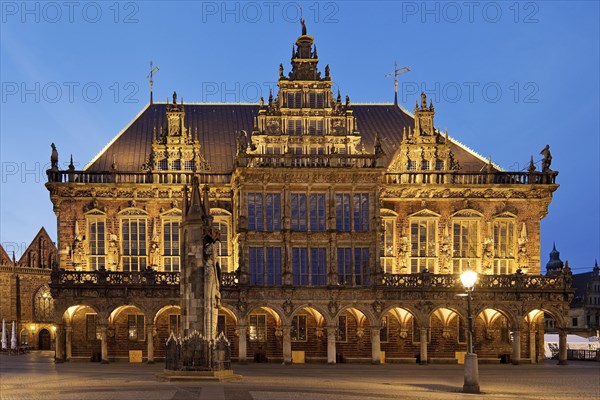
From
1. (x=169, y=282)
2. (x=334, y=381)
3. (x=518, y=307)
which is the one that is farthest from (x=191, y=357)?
(x=518, y=307)

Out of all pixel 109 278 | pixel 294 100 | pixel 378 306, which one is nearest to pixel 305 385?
pixel 378 306

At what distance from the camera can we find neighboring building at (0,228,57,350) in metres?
94.9

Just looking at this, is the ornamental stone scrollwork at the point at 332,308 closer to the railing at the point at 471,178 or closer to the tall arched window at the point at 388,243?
the tall arched window at the point at 388,243

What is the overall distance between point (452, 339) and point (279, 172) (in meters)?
15.6

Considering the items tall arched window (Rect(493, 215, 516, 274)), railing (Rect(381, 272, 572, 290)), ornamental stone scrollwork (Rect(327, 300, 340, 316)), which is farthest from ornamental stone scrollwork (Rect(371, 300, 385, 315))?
tall arched window (Rect(493, 215, 516, 274))

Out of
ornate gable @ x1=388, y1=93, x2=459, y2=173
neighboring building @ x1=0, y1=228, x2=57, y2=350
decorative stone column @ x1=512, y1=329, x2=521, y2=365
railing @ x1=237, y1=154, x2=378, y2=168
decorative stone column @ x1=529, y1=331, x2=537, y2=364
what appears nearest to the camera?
decorative stone column @ x1=512, y1=329, x2=521, y2=365

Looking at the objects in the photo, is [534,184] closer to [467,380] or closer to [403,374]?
[403,374]

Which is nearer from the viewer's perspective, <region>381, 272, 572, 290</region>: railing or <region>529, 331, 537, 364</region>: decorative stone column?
<region>381, 272, 572, 290</region>: railing

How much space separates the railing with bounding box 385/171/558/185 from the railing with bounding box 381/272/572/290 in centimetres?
713

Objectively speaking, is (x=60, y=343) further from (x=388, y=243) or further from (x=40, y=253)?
(x=40, y=253)

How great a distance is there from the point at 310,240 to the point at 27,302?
50824mm

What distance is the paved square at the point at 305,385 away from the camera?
29.9 metres

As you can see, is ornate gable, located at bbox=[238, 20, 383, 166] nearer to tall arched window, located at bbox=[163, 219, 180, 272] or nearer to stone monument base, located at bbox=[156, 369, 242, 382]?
tall arched window, located at bbox=[163, 219, 180, 272]

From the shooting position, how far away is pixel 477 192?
60.7m
